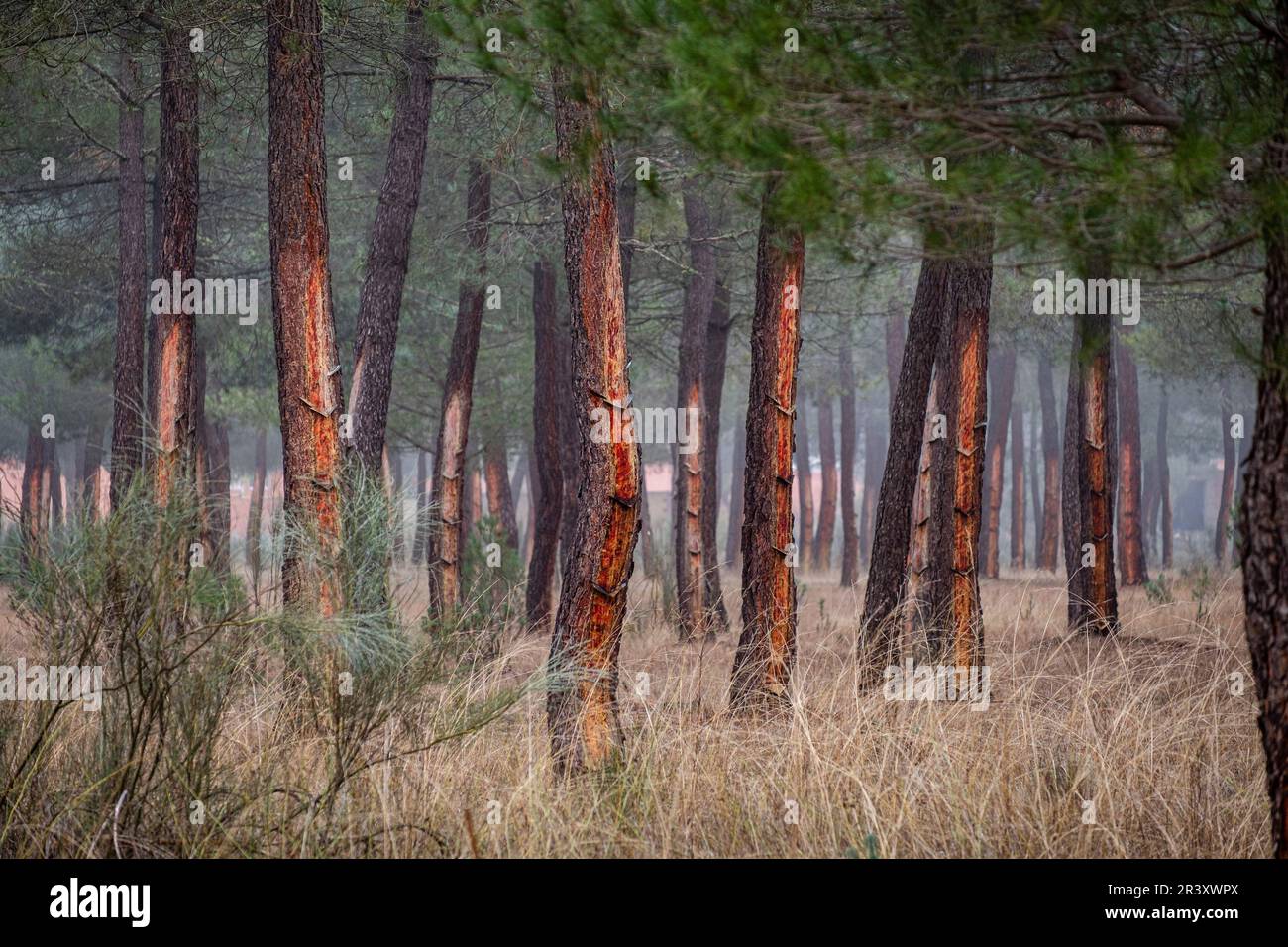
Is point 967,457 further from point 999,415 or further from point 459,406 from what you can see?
point 999,415

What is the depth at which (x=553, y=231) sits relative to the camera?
13.3 m

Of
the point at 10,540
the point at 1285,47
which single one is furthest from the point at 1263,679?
the point at 10,540

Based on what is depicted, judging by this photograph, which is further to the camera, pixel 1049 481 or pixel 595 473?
pixel 1049 481

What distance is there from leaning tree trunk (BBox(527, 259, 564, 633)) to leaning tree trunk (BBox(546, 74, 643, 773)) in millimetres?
6461

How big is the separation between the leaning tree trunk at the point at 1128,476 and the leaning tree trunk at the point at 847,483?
13.4 ft

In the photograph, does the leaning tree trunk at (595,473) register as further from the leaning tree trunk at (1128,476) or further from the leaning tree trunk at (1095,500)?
the leaning tree trunk at (1128,476)

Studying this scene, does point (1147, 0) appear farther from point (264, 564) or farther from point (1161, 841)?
point (264, 564)

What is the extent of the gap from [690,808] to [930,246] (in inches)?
104

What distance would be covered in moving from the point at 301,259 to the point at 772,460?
10.1 ft

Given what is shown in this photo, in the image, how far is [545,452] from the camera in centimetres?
1370

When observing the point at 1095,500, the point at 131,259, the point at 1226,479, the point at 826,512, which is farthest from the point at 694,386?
the point at 1226,479

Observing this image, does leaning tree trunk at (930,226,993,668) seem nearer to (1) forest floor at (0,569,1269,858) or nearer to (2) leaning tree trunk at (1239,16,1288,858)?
(1) forest floor at (0,569,1269,858)

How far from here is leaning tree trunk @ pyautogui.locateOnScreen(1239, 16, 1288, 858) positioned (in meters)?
3.75

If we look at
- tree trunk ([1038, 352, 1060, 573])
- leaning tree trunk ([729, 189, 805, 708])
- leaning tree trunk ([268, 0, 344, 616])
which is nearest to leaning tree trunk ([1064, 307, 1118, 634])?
leaning tree trunk ([729, 189, 805, 708])
